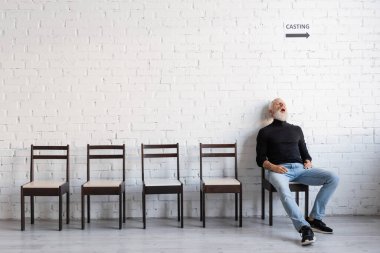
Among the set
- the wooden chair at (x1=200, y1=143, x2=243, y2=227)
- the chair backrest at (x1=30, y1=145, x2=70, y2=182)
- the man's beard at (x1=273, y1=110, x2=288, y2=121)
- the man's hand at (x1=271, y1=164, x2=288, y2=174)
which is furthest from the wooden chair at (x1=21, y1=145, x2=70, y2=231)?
the man's beard at (x1=273, y1=110, x2=288, y2=121)

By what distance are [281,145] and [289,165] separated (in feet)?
0.79

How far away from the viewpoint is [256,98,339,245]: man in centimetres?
421

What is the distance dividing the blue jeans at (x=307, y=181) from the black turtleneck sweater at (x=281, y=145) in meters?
0.12

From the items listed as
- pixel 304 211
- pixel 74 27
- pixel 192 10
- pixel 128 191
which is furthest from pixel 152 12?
pixel 304 211

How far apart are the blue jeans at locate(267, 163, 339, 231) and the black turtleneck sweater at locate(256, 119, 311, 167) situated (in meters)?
0.12

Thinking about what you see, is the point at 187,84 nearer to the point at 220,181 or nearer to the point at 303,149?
the point at 220,181

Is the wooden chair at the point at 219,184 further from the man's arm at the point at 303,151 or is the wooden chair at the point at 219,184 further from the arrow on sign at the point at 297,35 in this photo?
the arrow on sign at the point at 297,35

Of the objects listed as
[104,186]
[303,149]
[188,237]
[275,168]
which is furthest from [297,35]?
[104,186]

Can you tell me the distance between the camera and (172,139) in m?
4.90

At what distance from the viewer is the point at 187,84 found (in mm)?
4895

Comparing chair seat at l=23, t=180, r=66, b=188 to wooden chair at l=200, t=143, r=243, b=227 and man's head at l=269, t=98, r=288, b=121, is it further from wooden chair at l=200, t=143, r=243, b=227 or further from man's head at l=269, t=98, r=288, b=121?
man's head at l=269, t=98, r=288, b=121

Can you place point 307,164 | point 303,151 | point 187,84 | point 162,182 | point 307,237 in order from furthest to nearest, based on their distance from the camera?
point 187,84 → point 303,151 → point 307,164 → point 162,182 → point 307,237

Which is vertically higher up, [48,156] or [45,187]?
[48,156]

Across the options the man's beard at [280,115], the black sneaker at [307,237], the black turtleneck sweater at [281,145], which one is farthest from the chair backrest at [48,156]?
the black sneaker at [307,237]
